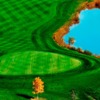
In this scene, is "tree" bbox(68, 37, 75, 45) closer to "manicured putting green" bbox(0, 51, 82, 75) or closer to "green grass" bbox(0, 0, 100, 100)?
"green grass" bbox(0, 0, 100, 100)

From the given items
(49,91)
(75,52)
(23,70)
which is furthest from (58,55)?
(49,91)

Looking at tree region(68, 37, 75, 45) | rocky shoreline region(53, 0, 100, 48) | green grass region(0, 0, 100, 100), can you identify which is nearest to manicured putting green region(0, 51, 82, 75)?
green grass region(0, 0, 100, 100)

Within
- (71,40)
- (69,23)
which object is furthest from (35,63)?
(69,23)

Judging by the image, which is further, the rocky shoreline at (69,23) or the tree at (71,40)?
the rocky shoreline at (69,23)

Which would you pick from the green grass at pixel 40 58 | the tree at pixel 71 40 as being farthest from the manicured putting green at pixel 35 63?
the tree at pixel 71 40

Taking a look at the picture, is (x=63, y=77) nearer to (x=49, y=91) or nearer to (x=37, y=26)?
(x=49, y=91)

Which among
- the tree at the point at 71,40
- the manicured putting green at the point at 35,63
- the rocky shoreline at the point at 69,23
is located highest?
the rocky shoreline at the point at 69,23

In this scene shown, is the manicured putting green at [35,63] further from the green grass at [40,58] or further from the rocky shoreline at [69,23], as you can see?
the rocky shoreline at [69,23]

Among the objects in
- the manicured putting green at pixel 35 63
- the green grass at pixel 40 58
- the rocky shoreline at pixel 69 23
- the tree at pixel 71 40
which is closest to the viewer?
the green grass at pixel 40 58
